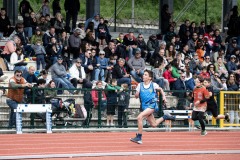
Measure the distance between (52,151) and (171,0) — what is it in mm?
18705

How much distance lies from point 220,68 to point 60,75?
6937mm

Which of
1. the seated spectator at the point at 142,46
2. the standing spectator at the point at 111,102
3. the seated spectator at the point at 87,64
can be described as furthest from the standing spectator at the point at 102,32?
the standing spectator at the point at 111,102

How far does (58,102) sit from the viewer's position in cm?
2530

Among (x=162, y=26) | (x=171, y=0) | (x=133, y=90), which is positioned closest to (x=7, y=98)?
(x=133, y=90)

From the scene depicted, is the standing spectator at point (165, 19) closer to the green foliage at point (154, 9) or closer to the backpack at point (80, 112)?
the backpack at point (80, 112)

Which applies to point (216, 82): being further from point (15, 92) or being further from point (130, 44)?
point (15, 92)

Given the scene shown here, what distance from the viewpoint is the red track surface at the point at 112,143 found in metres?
18.9

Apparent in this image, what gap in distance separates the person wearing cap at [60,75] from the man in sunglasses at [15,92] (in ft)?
5.47

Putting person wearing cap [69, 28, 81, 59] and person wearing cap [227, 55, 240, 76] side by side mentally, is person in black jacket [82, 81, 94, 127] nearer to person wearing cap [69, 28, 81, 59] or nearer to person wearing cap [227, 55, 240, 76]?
person wearing cap [69, 28, 81, 59]

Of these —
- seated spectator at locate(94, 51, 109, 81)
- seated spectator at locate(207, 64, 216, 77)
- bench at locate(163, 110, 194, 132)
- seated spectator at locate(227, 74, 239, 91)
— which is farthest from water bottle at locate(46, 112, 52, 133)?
seated spectator at locate(227, 74, 239, 91)

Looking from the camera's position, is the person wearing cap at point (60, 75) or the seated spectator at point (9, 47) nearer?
the person wearing cap at point (60, 75)

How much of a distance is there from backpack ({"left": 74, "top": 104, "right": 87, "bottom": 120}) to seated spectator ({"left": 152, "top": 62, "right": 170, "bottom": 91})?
3.35 m

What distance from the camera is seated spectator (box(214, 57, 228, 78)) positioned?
30.7m

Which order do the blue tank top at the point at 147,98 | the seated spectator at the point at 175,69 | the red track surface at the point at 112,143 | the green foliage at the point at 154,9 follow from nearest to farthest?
the red track surface at the point at 112,143 → the blue tank top at the point at 147,98 → the seated spectator at the point at 175,69 → the green foliage at the point at 154,9
